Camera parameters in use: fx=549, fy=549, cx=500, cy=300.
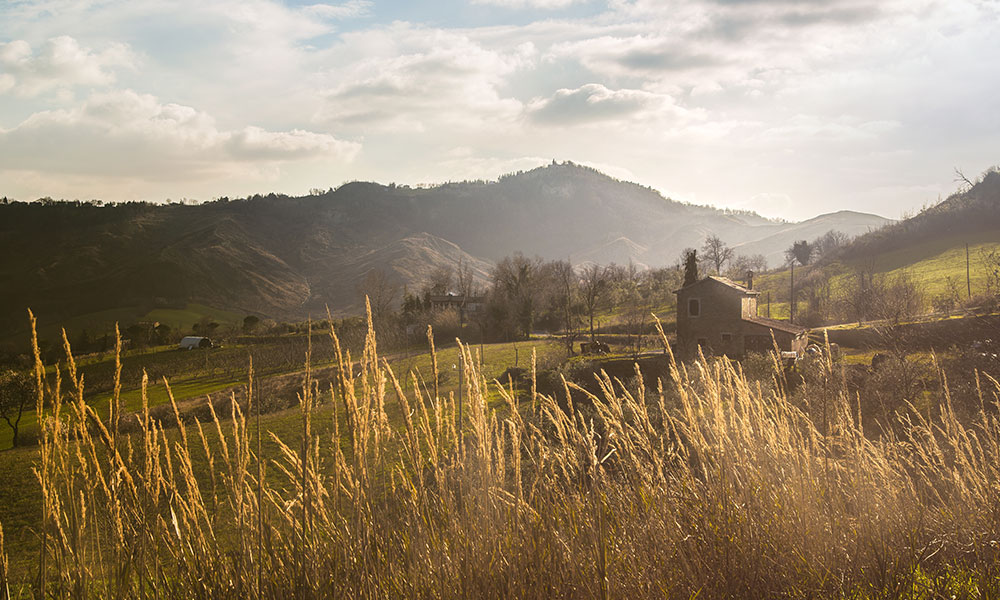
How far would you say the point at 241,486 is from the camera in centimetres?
210

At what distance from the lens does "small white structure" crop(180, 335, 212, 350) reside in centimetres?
4905

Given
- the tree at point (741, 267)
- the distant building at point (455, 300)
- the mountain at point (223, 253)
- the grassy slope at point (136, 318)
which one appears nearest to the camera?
the grassy slope at point (136, 318)

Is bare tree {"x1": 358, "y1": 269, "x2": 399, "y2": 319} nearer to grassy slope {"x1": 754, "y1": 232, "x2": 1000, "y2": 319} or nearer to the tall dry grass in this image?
grassy slope {"x1": 754, "y1": 232, "x2": 1000, "y2": 319}

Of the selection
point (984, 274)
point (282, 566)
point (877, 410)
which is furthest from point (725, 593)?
point (984, 274)

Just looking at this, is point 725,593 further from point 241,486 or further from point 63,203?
point 63,203

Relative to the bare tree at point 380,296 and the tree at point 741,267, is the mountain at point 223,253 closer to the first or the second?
the bare tree at point 380,296

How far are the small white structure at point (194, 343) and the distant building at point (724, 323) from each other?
4001 cm

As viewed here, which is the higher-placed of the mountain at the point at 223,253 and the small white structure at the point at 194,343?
the mountain at the point at 223,253

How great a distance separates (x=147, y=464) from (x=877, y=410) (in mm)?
15725

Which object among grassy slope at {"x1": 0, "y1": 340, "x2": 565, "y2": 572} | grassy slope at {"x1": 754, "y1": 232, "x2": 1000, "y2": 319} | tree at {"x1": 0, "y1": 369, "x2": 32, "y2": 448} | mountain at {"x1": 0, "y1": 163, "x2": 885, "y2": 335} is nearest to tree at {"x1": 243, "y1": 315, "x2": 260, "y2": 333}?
mountain at {"x1": 0, "y1": 163, "x2": 885, "y2": 335}

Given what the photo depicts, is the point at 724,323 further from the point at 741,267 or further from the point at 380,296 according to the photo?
the point at 741,267

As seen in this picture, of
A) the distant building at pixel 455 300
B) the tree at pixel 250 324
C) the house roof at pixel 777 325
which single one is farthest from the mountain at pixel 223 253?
the house roof at pixel 777 325

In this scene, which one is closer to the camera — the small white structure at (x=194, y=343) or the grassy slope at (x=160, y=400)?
the grassy slope at (x=160, y=400)

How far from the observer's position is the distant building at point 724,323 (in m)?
31.0
